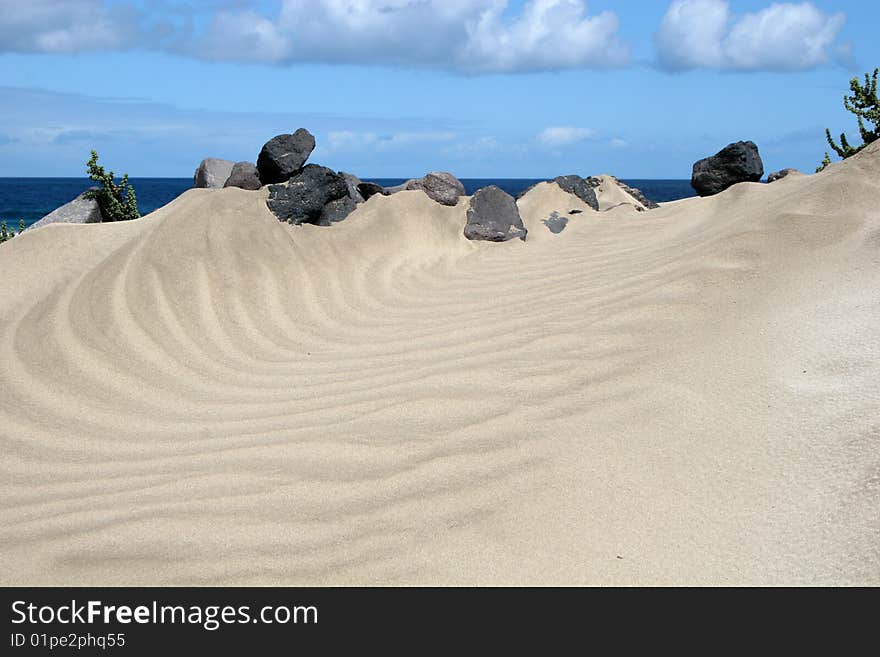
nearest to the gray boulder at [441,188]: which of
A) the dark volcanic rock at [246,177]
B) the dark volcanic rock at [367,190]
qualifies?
the dark volcanic rock at [367,190]

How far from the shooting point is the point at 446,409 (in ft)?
11.4

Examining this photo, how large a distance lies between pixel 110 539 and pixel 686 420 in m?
2.19

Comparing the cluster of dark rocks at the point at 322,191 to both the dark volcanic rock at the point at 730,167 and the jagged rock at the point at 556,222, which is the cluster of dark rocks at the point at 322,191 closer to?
the jagged rock at the point at 556,222

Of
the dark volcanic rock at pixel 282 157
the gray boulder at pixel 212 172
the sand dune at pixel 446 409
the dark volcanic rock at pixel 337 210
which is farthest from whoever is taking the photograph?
the gray boulder at pixel 212 172

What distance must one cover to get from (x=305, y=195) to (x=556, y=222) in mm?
2969

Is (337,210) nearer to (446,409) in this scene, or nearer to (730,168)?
(446,409)

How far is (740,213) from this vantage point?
6.04m

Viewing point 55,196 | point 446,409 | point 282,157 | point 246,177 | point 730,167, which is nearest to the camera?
point 446,409

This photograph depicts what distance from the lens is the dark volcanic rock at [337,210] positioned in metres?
7.23

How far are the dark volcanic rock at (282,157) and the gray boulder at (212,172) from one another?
2056 mm

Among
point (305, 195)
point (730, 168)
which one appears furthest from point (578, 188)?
→ point (305, 195)

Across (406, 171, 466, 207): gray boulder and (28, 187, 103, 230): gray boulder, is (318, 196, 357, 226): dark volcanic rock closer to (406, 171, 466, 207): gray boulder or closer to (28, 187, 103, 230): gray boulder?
(406, 171, 466, 207): gray boulder

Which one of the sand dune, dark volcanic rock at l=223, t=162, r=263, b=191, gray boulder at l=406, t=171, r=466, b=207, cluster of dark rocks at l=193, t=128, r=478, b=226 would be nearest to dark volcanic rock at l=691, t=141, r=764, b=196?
gray boulder at l=406, t=171, r=466, b=207
